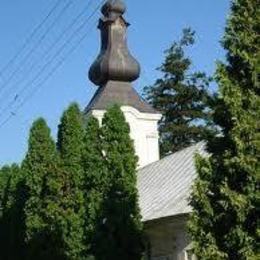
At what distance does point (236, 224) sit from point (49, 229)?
11561mm

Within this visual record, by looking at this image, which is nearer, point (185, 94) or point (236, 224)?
point (236, 224)

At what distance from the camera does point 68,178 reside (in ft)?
74.2

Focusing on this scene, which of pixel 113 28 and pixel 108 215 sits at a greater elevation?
pixel 113 28

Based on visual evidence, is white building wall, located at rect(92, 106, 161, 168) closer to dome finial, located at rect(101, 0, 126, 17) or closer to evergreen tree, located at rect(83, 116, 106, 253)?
dome finial, located at rect(101, 0, 126, 17)

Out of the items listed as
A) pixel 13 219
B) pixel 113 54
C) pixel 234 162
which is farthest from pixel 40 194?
pixel 113 54

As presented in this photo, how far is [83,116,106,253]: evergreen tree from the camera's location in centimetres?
2069

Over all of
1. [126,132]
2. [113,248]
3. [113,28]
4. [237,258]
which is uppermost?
[113,28]

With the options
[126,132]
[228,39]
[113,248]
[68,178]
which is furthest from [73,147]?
[228,39]

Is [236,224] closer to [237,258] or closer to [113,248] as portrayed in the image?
[237,258]

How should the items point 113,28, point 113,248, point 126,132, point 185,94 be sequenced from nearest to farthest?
point 113,248 < point 126,132 < point 113,28 < point 185,94

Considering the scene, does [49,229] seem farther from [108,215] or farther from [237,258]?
[237,258]

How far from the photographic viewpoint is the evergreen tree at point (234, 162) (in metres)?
12.0

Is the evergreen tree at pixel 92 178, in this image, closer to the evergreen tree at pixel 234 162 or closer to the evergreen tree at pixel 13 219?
the evergreen tree at pixel 13 219

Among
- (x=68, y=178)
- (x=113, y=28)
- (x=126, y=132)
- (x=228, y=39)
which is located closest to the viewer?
(x=228, y=39)
